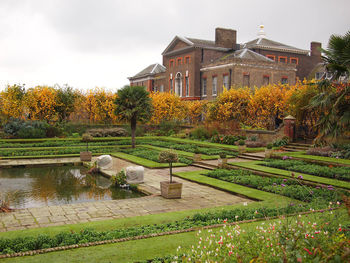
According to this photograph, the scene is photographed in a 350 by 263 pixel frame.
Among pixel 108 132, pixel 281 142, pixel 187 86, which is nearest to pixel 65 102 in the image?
pixel 108 132

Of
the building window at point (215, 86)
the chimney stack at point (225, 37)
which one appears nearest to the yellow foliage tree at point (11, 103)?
the building window at point (215, 86)

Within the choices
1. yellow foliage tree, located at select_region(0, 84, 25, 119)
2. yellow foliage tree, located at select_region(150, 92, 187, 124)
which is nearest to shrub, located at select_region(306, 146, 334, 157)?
yellow foliage tree, located at select_region(150, 92, 187, 124)

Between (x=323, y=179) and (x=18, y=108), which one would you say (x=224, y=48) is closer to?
(x=18, y=108)

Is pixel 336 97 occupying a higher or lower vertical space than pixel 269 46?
lower

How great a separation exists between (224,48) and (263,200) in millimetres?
33261

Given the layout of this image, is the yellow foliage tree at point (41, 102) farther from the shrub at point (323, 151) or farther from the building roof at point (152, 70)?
the shrub at point (323, 151)

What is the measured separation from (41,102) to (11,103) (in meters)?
2.57

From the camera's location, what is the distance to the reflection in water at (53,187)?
430 inches

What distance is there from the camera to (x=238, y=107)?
2772 cm

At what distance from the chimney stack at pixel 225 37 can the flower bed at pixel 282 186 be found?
1155 inches

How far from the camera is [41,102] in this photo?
1270 inches

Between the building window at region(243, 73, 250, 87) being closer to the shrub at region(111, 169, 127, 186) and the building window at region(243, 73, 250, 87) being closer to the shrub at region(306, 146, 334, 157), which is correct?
the shrub at region(306, 146, 334, 157)

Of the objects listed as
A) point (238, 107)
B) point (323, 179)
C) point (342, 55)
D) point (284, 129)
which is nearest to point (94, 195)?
point (323, 179)

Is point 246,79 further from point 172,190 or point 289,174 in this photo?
point 172,190
